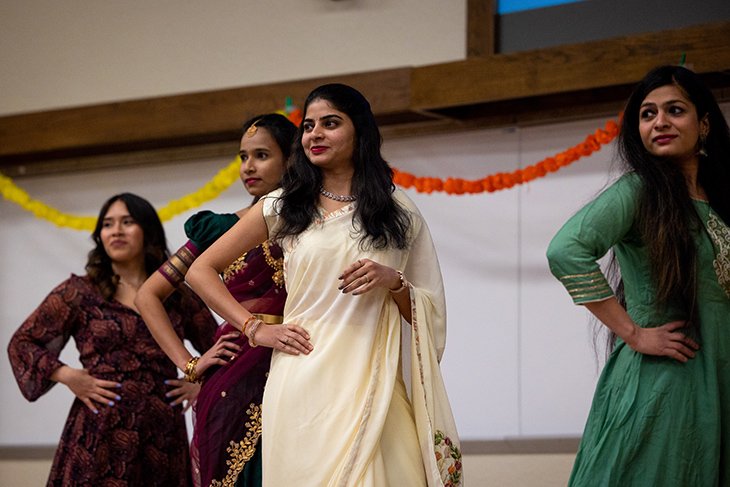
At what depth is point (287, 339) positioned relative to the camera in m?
3.00

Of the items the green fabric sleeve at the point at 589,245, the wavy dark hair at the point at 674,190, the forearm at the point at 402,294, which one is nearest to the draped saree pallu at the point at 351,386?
the forearm at the point at 402,294

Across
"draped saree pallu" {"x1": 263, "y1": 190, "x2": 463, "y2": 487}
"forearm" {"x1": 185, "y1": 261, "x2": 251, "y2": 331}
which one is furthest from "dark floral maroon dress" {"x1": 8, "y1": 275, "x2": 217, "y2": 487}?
"draped saree pallu" {"x1": 263, "y1": 190, "x2": 463, "y2": 487}

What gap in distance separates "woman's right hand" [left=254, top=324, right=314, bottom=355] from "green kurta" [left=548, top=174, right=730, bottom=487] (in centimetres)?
68

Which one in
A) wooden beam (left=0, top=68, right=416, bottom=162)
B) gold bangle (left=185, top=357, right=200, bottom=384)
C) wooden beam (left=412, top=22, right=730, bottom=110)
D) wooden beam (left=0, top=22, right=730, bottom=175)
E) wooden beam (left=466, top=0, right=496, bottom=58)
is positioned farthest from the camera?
wooden beam (left=0, top=68, right=416, bottom=162)

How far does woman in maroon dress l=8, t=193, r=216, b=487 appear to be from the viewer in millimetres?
4195

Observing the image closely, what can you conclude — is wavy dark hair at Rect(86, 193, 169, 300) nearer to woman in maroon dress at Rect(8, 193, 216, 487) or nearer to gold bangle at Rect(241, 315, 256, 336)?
woman in maroon dress at Rect(8, 193, 216, 487)

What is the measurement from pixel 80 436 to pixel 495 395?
2125 millimetres

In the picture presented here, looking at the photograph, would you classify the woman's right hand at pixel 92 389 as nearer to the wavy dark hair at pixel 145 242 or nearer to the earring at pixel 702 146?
the wavy dark hair at pixel 145 242

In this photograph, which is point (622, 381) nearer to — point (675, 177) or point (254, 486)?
point (675, 177)

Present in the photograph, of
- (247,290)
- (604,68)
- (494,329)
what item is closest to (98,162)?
(494,329)

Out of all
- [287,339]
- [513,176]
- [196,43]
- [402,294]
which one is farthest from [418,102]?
[287,339]

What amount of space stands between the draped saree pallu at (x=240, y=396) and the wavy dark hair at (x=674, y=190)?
1.08 meters

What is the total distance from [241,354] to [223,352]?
6cm

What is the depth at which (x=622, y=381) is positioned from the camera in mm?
2932
